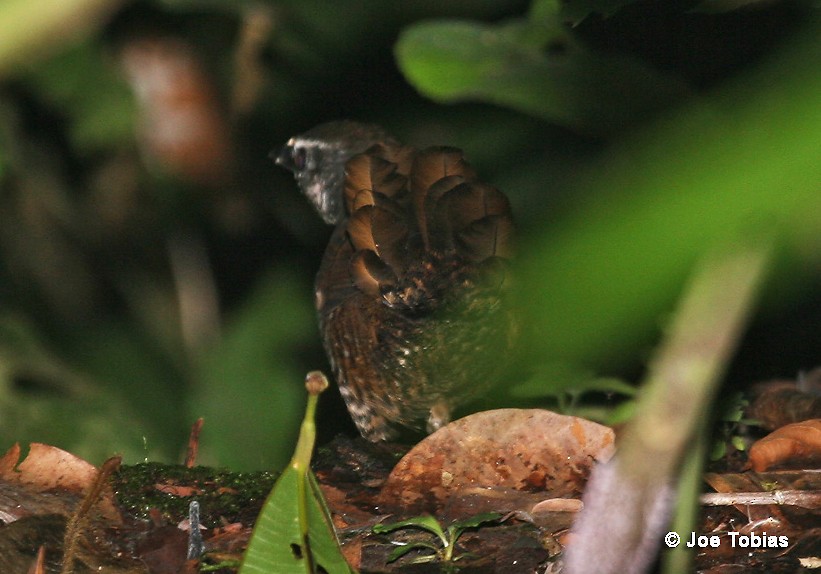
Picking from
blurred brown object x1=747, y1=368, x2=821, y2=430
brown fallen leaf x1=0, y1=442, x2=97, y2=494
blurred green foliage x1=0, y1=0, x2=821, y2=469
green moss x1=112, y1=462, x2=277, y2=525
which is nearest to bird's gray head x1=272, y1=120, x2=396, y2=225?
blurred green foliage x1=0, y1=0, x2=821, y2=469

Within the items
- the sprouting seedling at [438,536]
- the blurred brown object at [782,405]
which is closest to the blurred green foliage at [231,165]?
the blurred brown object at [782,405]

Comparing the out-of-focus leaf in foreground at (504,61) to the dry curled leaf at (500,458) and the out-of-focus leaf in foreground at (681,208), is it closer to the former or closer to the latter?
the dry curled leaf at (500,458)

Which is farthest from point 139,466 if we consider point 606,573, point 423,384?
point 606,573

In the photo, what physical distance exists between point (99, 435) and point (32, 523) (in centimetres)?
290

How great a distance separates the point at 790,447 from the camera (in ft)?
8.53

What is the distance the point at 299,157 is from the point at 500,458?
3100 millimetres

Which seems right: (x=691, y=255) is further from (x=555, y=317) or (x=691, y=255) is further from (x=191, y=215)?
(x=191, y=215)

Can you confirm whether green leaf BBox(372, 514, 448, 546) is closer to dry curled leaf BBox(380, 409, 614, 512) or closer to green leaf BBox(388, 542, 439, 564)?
green leaf BBox(388, 542, 439, 564)

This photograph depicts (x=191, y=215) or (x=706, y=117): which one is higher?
(x=191, y=215)

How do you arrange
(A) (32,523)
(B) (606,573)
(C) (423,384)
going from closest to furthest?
(B) (606,573)
(A) (32,523)
(C) (423,384)

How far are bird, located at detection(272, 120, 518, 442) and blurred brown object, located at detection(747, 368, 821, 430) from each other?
797 millimetres

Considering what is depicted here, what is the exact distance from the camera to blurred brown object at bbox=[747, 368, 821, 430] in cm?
302

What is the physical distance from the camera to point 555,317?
1.69 feet

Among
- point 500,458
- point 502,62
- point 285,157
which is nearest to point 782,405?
point 500,458
